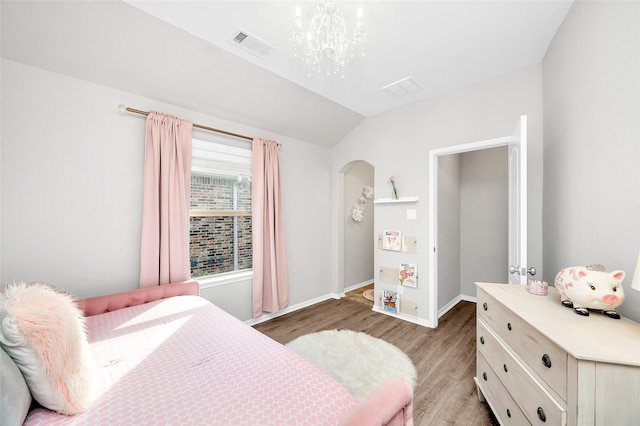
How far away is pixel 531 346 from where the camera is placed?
1096 millimetres

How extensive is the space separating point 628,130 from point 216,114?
9.96 feet

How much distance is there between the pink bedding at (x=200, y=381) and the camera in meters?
0.88

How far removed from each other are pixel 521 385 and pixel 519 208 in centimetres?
113

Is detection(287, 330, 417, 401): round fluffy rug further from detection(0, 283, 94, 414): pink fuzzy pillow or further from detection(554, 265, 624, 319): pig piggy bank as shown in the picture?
detection(0, 283, 94, 414): pink fuzzy pillow

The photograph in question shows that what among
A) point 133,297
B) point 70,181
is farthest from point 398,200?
point 70,181

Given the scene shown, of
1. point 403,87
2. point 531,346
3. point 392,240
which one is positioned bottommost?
point 531,346

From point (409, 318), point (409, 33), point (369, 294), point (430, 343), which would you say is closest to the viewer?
point (409, 33)

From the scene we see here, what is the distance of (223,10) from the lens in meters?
1.65

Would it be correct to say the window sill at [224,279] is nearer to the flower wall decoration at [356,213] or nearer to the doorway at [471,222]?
the flower wall decoration at [356,213]

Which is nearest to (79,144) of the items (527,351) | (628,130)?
(527,351)

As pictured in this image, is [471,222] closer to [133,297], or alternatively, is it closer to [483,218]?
[483,218]

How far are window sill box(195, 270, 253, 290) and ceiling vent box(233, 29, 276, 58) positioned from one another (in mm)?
2292

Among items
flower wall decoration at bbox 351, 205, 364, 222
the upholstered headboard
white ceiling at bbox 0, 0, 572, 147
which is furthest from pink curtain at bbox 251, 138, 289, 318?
flower wall decoration at bbox 351, 205, 364, 222

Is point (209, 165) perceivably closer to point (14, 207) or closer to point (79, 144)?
point (79, 144)
